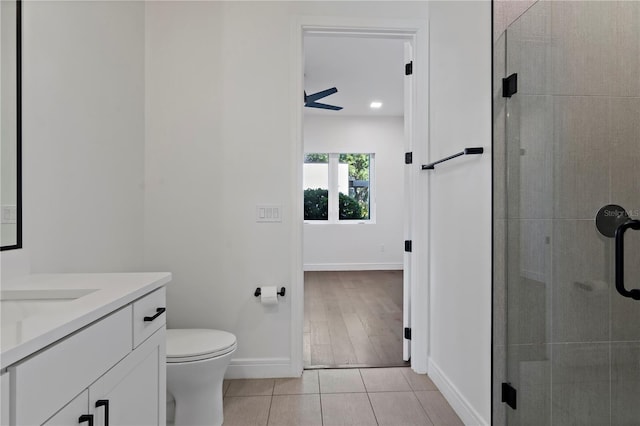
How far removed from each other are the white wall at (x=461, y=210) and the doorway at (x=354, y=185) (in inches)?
65.7

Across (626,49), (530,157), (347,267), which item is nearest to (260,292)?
(530,157)

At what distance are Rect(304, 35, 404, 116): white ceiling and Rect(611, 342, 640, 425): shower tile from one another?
8.22 feet

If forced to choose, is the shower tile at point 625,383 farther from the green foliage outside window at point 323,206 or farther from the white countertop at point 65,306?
the green foliage outside window at point 323,206

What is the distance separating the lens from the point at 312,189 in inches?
255

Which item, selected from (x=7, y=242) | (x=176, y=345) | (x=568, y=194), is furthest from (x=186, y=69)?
(x=568, y=194)

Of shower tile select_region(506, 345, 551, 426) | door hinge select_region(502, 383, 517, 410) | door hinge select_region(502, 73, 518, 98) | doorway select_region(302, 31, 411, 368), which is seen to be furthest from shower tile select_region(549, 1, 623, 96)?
doorway select_region(302, 31, 411, 368)

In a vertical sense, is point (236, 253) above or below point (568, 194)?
below

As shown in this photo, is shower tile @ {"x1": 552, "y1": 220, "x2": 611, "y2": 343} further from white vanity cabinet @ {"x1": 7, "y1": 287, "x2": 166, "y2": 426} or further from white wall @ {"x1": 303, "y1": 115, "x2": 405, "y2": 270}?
white wall @ {"x1": 303, "y1": 115, "x2": 405, "y2": 270}

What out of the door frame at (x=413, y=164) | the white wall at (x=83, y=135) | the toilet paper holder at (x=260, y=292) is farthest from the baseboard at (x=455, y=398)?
the white wall at (x=83, y=135)

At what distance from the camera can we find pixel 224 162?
7.72 feet

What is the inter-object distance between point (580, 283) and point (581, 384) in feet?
1.09

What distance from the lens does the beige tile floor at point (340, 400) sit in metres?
1.86

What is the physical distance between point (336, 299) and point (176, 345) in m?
2.81

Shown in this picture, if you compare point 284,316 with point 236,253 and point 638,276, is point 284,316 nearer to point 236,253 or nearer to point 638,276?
point 236,253
